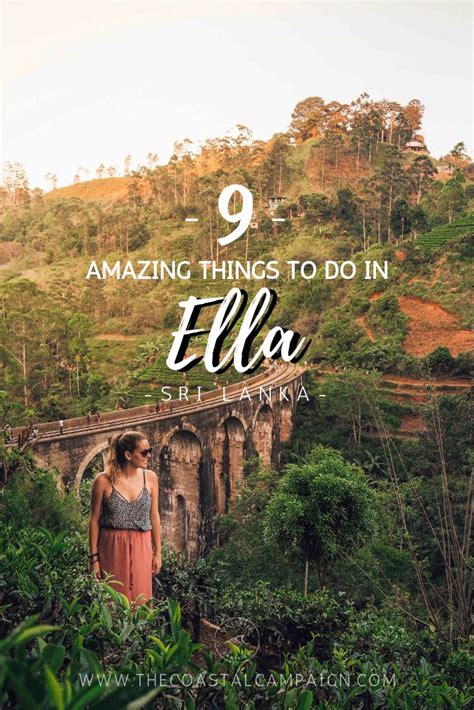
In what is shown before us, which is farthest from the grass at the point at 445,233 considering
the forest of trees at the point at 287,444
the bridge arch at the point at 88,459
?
the bridge arch at the point at 88,459

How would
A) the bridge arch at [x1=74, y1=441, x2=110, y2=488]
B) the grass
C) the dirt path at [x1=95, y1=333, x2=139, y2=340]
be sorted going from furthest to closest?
the grass
the dirt path at [x1=95, y1=333, x2=139, y2=340]
the bridge arch at [x1=74, y1=441, x2=110, y2=488]

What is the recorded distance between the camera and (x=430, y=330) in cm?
3075

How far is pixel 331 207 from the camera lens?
147 feet

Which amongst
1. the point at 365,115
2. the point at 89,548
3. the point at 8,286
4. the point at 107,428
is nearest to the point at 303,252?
the point at 8,286

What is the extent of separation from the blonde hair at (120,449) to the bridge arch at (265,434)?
20.3 metres

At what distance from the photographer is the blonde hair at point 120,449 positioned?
402cm

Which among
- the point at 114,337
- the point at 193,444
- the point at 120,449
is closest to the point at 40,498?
the point at 120,449

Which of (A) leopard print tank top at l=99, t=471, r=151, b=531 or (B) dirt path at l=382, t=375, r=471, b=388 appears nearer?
(A) leopard print tank top at l=99, t=471, r=151, b=531

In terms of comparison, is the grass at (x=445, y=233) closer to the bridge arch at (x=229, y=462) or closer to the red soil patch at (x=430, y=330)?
the red soil patch at (x=430, y=330)

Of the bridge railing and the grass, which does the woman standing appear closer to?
the bridge railing

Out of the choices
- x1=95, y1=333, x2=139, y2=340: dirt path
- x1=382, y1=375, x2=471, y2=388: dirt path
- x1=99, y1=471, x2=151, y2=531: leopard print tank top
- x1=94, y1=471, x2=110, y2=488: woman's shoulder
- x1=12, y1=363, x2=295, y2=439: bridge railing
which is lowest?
x1=382, y1=375, x2=471, y2=388: dirt path

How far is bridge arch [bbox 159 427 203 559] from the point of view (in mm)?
18938

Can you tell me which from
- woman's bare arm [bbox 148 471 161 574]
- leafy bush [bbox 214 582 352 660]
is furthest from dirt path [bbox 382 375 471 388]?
woman's bare arm [bbox 148 471 161 574]

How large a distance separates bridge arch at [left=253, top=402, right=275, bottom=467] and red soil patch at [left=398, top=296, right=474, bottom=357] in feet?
27.3
